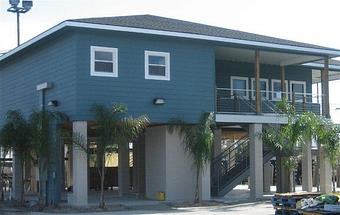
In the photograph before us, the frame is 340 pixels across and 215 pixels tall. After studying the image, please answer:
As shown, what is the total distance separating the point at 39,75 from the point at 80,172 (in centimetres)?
554

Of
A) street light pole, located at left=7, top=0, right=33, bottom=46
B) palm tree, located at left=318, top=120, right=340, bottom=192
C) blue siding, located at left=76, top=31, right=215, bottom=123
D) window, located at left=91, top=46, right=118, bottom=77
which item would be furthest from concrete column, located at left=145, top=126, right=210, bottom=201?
street light pole, located at left=7, top=0, right=33, bottom=46

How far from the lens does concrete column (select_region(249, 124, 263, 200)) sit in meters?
24.7

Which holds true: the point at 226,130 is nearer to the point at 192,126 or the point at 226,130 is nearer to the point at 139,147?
the point at 139,147

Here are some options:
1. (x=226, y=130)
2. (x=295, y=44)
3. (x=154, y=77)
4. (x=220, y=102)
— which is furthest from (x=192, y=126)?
(x=226, y=130)

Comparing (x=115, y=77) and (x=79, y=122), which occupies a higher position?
(x=115, y=77)

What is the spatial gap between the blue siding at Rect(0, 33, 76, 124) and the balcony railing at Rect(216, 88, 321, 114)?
7.42 m

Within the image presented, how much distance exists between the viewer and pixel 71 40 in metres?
22.4

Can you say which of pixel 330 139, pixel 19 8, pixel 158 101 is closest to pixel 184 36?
pixel 158 101

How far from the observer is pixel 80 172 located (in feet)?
71.0

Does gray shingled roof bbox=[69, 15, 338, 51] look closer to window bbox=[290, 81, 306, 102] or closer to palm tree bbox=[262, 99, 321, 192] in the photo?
palm tree bbox=[262, 99, 321, 192]

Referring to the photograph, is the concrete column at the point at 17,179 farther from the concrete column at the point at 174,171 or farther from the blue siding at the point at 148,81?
the blue siding at the point at 148,81

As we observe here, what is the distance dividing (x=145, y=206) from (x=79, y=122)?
3851mm

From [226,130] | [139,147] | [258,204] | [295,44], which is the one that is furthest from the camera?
[226,130]

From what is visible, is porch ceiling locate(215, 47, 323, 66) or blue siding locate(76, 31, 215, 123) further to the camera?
porch ceiling locate(215, 47, 323, 66)
